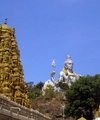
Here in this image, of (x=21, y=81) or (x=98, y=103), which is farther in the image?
(x=98, y=103)

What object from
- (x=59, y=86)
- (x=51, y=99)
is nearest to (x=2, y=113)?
(x=51, y=99)

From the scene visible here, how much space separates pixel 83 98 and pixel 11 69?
15.4 metres

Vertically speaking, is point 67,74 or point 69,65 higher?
point 69,65

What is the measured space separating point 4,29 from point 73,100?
16.0 meters

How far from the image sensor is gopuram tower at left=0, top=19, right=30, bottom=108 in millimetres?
28766

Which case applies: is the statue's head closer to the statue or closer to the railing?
the statue

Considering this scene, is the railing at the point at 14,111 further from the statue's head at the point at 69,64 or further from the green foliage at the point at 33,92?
the statue's head at the point at 69,64

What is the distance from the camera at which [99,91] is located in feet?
144

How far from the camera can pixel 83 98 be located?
139 ft

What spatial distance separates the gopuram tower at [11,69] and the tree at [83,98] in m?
12.4

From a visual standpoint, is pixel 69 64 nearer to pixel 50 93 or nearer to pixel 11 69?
pixel 50 93

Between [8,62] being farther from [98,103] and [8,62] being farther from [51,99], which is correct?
[51,99]

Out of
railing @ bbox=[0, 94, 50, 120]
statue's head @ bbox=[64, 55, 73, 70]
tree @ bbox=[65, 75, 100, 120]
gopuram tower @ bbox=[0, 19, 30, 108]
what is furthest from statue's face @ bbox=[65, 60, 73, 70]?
railing @ bbox=[0, 94, 50, 120]

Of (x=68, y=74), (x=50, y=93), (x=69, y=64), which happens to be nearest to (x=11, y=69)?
(x=50, y=93)
